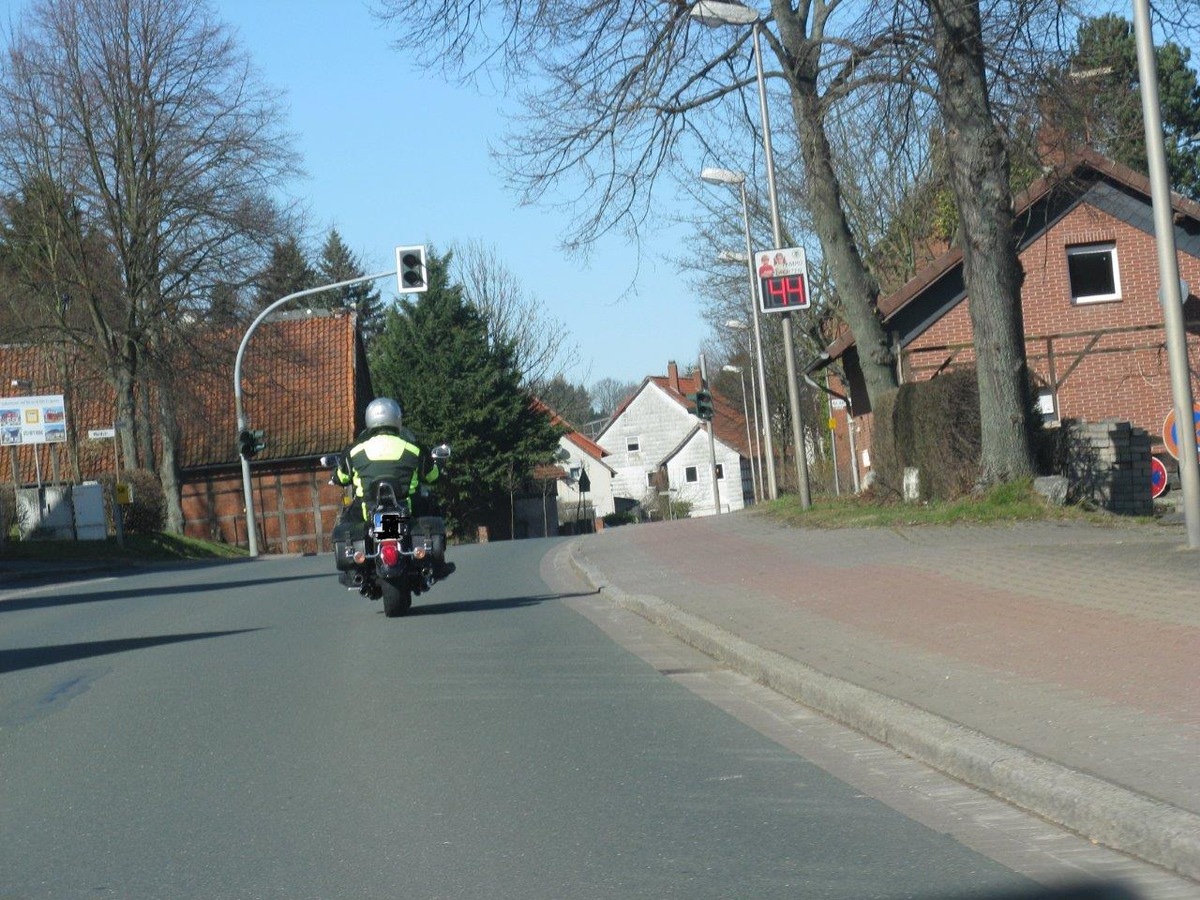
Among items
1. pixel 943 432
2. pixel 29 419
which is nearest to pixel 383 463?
pixel 943 432

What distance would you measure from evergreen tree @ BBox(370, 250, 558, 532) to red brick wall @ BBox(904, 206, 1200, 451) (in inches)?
970

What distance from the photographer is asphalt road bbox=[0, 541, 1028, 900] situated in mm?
4973

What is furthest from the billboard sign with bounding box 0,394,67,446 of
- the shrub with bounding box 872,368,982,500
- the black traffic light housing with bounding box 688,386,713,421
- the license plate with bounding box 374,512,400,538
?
the license plate with bounding box 374,512,400,538

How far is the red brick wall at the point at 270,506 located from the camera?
49938 millimetres

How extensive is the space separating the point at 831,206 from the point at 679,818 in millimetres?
18071

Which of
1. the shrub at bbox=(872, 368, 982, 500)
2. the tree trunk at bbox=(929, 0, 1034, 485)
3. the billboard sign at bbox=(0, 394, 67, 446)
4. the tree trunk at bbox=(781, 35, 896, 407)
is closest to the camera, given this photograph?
the tree trunk at bbox=(929, 0, 1034, 485)

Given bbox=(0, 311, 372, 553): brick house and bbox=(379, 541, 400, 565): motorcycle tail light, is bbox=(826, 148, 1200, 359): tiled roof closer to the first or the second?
bbox=(379, 541, 400, 565): motorcycle tail light

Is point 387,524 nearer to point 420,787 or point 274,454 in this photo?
point 420,787

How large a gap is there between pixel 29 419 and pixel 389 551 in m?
23.7

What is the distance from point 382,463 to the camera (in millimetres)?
13383

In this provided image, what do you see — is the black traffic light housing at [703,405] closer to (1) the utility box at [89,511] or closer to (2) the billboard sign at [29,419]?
(1) the utility box at [89,511]

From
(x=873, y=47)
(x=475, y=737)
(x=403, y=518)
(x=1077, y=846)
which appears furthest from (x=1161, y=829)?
(x=873, y=47)

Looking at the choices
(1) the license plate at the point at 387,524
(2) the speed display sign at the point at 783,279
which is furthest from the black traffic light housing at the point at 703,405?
(1) the license plate at the point at 387,524

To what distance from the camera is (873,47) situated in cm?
1720
